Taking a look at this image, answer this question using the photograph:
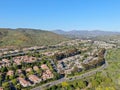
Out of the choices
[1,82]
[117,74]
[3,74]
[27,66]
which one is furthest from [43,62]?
[117,74]

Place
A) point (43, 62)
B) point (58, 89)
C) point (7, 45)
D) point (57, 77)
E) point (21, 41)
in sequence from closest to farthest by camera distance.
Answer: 1. point (58, 89)
2. point (57, 77)
3. point (43, 62)
4. point (7, 45)
5. point (21, 41)

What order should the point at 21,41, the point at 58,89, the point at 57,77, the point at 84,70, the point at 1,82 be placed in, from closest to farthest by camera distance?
the point at 58,89, the point at 1,82, the point at 57,77, the point at 84,70, the point at 21,41

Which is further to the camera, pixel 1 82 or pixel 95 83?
pixel 1 82

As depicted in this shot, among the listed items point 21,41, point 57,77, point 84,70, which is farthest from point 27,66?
point 21,41

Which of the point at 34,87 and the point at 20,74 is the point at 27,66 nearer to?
the point at 20,74

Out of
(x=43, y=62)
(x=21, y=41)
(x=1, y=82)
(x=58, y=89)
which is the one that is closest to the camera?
(x=58, y=89)

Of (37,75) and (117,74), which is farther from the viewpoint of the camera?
(37,75)

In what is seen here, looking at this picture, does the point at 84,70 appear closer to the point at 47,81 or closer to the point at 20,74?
the point at 47,81

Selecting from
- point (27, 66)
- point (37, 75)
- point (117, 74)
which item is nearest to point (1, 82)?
point (37, 75)

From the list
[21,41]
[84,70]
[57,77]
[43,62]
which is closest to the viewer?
[57,77]
